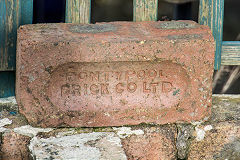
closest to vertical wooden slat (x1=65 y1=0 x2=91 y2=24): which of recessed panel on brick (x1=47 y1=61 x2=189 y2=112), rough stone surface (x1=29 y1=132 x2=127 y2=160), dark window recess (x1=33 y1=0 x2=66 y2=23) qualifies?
recessed panel on brick (x1=47 y1=61 x2=189 y2=112)

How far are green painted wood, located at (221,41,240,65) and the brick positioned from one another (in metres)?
0.51

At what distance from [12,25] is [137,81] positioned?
0.87 m

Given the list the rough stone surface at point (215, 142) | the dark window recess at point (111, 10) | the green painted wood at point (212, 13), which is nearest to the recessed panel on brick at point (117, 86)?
the rough stone surface at point (215, 142)

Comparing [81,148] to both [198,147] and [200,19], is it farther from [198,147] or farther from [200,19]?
[200,19]

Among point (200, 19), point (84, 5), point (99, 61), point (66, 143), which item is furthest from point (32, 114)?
point (200, 19)

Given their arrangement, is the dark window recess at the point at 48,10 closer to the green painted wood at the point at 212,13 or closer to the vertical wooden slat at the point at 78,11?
the vertical wooden slat at the point at 78,11

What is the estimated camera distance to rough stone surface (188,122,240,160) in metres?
2.27

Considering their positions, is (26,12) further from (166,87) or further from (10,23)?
(166,87)

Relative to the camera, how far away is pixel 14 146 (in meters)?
2.10

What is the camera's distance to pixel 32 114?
7.09 ft

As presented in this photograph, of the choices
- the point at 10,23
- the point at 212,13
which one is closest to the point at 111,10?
the point at 212,13

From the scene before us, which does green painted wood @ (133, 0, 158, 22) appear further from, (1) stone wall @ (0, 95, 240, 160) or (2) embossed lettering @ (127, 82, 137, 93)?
(1) stone wall @ (0, 95, 240, 160)

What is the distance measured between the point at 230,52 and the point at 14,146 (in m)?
1.54

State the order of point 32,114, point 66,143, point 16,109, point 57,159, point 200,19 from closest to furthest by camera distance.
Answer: point 57,159, point 66,143, point 32,114, point 16,109, point 200,19
